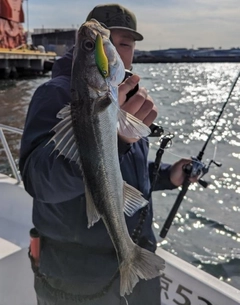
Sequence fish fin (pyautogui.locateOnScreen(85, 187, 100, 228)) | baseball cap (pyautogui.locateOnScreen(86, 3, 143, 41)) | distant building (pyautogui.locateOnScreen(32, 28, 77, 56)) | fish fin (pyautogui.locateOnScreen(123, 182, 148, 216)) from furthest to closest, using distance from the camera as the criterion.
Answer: distant building (pyautogui.locateOnScreen(32, 28, 77, 56)) < baseball cap (pyautogui.locateOnScreen(86, 3, 143, 41)) < fish fin (pyautogui.locateOnScreen(123, 182, 148, 216)) < fish fin (pyautogui.locateOnScreen(85, 187, 100, 228))

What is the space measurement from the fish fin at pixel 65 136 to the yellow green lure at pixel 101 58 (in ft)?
0.66

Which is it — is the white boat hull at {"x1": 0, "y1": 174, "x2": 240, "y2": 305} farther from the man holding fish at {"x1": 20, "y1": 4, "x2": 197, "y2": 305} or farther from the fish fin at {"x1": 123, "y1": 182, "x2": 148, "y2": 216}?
the fish fin at {"x1": 123, "y1": 182, "x2": 148, "y2": 216}

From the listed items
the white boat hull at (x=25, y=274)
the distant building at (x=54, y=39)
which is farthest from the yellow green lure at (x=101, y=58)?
the distant building at (x=54, y=39)

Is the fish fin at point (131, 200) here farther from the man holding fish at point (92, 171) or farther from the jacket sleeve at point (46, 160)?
the jacket sleeve at point (46, 160)

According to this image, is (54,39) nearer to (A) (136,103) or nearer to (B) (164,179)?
(B) (164,179)

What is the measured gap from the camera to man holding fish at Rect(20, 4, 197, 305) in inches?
57.6

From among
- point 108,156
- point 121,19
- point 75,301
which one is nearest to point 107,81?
point 108,156

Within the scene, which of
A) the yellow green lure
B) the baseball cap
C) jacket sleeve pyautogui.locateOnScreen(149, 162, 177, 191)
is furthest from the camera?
jacket sleeve pyautogui.locateOnScreen(149, 162, 177, 191)

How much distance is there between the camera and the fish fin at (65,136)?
1519 mm

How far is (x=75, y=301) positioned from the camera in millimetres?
2105

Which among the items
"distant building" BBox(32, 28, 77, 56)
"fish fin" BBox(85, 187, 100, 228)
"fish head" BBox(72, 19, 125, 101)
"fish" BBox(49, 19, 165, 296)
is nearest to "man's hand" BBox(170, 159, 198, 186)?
"fish" BBox(49, 19, 165, 296)

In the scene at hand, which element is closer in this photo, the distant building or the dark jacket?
the dark jacket

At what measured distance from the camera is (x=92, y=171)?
1.59m

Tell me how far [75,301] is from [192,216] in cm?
616
